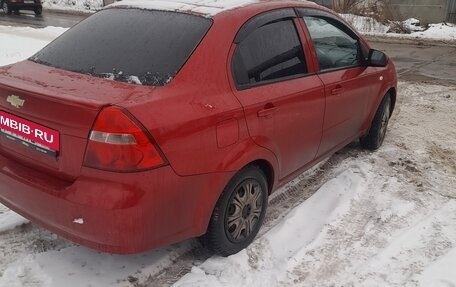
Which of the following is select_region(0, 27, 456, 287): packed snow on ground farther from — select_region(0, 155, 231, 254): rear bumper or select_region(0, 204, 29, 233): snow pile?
select_region(0, 155, 231, 254): rear bumper

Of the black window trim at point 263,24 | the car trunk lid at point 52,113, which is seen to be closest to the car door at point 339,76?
the black window trim at point 263,24

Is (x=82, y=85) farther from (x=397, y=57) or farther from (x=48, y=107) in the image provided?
(x=397, y=57)

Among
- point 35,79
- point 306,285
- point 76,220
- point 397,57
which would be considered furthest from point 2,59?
point 397,57

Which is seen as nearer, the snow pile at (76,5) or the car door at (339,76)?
the car door at (339,76)

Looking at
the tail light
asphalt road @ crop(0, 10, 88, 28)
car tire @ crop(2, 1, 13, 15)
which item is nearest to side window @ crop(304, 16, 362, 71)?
the tail light

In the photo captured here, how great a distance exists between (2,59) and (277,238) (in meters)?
6.79

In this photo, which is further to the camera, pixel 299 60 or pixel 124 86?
pixel 299 60

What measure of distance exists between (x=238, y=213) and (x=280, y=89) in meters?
0.93

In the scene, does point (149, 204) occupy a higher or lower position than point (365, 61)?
lower

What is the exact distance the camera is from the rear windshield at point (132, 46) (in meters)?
2.83

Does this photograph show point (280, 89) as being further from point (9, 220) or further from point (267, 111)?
point (9, 220)

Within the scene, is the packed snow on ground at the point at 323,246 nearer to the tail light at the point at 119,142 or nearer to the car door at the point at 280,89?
the car door at the point at 280,89

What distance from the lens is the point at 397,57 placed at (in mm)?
12148

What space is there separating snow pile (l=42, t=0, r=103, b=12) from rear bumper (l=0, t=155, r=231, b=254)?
26.2m
